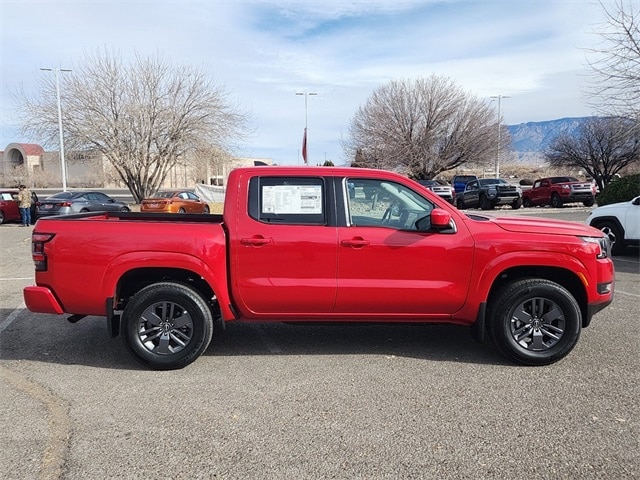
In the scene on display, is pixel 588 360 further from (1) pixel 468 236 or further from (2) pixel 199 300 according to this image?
(2) pixel 199 300

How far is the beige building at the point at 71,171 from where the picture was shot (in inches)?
1155

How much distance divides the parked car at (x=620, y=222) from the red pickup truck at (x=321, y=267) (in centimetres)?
604

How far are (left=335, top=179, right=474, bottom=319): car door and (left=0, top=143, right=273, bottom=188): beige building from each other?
2501 cm

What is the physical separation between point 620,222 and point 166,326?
930 centimetres

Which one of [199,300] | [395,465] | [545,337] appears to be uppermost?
[199,300]

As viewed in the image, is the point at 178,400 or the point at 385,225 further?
the point at 385,225

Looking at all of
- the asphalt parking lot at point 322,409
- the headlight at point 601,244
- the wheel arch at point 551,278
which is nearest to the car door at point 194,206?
the asphalt parking lot at point 322,409

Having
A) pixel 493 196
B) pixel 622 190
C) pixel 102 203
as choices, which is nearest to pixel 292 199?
pixel 622 190

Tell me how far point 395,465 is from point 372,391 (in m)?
1.03

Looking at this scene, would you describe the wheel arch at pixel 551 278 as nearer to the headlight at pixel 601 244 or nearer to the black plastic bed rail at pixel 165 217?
the headlight at pixel 601 244

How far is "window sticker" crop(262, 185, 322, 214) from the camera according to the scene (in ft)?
14.8

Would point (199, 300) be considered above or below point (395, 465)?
above

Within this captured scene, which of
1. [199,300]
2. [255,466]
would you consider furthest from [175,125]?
[255,466]

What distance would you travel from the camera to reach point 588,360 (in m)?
4.63
